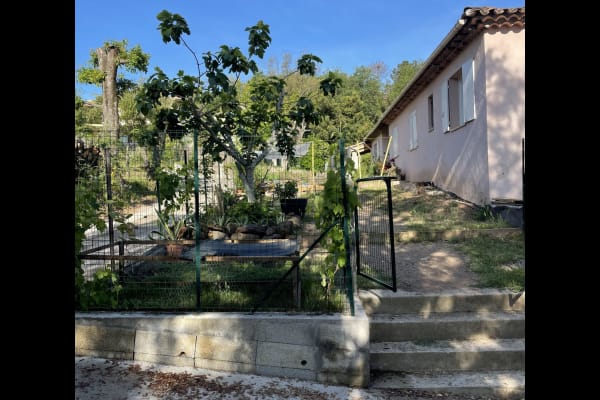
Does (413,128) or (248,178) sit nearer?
(248,178)

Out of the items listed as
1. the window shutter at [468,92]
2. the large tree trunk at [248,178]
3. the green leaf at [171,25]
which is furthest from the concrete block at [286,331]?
the window shutter at [468,92]

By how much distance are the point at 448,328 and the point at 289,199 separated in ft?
9.98

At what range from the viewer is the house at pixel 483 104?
26.2ft

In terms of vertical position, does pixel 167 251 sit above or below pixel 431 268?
above

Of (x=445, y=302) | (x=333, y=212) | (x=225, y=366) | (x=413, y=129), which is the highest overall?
(x=413, y=129)

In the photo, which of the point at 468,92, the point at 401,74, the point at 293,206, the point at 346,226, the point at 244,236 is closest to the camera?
the point at 346,226

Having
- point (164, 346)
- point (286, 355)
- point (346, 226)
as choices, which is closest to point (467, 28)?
point (346, 226)

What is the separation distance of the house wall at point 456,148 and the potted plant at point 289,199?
11.6 feet

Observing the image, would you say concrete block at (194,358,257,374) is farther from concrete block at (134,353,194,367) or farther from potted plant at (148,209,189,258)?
potted plant at (148,209,189,258)

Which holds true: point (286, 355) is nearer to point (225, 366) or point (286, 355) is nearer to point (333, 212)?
point (225, 366)

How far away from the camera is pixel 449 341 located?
4.27m
